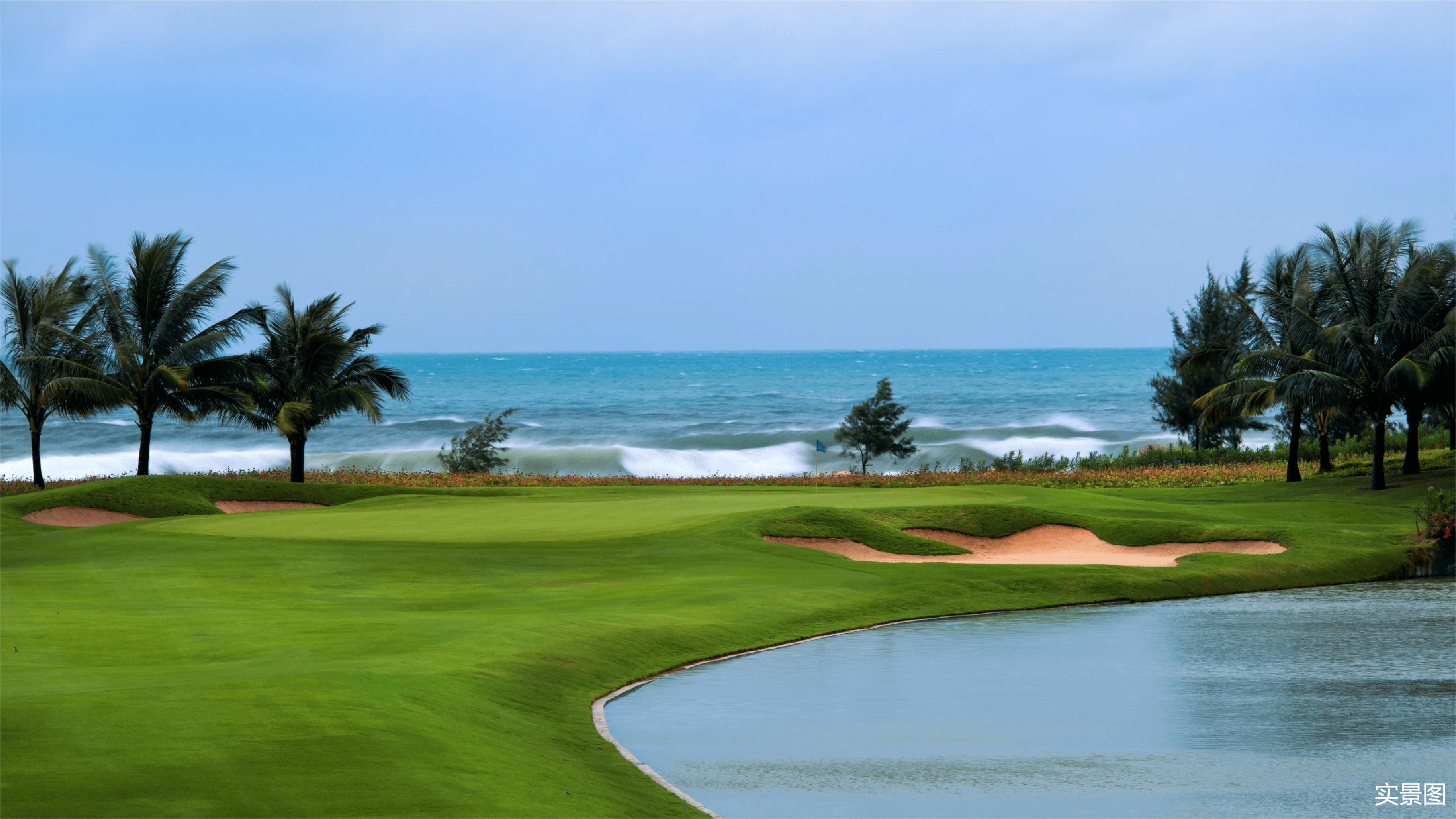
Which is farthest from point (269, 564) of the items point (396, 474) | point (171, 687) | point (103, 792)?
point (396, 474)

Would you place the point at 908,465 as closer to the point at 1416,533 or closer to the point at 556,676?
the point at 1416,533

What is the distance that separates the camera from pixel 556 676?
13430mm

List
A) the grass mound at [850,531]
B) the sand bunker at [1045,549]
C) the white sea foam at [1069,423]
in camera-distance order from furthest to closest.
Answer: the white sea foam at [1069,423] < the grass mound at [850,531] < the sand bunker at [1045,549]

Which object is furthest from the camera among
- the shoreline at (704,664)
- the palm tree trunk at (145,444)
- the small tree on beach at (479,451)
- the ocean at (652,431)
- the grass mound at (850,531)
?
the ocean at (652,431)

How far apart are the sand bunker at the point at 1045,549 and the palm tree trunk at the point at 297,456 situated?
21393mm

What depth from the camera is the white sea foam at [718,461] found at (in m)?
75.2

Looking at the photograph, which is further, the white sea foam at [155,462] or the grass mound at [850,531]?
the white sea foam at [155,462]

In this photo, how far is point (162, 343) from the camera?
37.9 meters

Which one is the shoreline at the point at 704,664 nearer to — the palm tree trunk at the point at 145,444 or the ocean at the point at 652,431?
the palm tree trunk at the point at 145,444

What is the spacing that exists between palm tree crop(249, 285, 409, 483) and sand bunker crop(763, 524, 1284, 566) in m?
20.9

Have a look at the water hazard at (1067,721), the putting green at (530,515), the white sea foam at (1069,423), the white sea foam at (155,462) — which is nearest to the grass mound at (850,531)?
the putting green at (530,515)

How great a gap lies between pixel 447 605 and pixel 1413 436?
28.6 metres

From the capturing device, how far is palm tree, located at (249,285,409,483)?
3984cm

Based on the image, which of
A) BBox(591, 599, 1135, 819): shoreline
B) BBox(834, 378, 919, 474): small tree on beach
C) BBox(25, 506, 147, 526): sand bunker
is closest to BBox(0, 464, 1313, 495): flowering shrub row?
BBox(834, 378, 919, 474): small tree on beach
